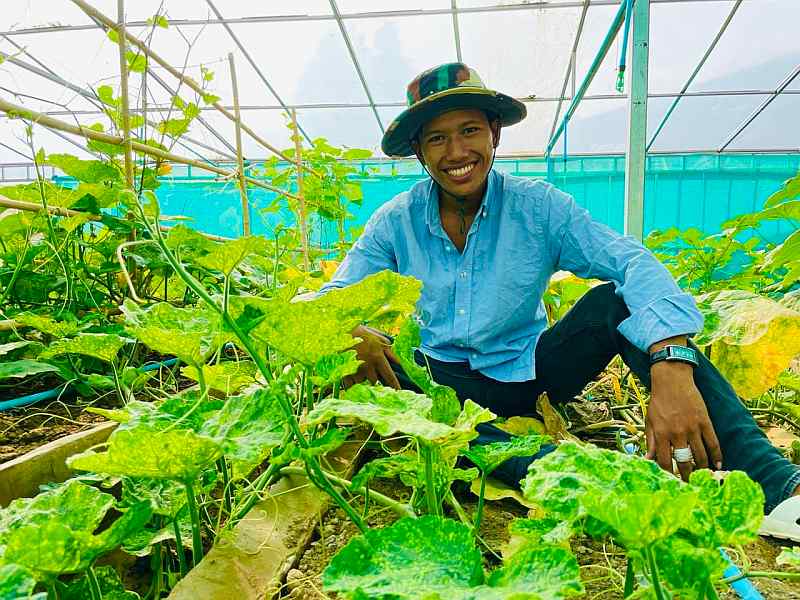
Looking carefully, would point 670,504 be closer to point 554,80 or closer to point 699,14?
point 699,14

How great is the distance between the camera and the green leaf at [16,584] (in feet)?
1.17

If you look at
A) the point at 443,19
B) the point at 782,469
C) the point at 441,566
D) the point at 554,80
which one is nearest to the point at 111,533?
the point at 441,566

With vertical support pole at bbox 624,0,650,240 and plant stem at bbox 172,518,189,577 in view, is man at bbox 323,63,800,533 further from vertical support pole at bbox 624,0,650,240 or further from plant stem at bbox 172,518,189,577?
vertical support pole at bbox 624,0,650,240

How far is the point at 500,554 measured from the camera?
2.47 ft

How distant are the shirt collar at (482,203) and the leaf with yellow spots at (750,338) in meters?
0.49

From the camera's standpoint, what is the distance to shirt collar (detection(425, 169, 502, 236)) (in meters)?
1.37

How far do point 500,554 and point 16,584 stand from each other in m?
0.55

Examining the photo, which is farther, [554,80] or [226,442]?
[554,80]

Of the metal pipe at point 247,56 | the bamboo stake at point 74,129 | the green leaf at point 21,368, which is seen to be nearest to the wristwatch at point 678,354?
the green leaf at point 21,368

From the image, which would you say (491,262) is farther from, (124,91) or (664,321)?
(124,91)

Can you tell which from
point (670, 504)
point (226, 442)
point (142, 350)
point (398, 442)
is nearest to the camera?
point (670, 504)

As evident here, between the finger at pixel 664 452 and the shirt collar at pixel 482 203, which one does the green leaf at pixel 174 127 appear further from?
the finger at pixel 664 452

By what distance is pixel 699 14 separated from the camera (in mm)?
5672

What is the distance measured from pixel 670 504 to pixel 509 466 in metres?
0.66
